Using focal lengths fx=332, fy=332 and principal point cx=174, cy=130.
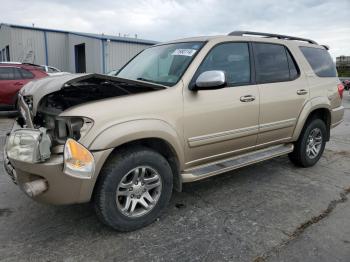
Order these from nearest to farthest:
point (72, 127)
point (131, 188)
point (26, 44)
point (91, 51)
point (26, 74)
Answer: point (72, 127) → point (131, 188) → point (26, 74) → point (91, 51) → point (26, 44)

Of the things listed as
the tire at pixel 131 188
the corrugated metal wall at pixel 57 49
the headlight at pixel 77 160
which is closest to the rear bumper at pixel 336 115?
the tire at pixel 131 188

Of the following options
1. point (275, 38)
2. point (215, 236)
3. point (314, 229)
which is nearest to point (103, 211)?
point (215, 236)

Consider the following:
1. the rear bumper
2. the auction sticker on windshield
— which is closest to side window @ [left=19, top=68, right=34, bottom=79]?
the auction sticker on windshield

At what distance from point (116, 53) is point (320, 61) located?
18.1 meters

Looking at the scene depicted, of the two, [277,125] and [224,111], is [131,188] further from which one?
[277,125]

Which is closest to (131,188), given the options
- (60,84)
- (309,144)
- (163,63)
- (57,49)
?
(60,84)

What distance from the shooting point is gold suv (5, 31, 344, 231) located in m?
2.61

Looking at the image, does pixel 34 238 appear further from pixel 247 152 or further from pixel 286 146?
pixel 286 146

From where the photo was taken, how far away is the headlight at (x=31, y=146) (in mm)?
2500

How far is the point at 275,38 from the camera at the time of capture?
4.48 meters

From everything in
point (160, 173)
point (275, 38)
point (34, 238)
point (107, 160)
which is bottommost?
point (34, 238)

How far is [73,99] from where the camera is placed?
9.96 ft

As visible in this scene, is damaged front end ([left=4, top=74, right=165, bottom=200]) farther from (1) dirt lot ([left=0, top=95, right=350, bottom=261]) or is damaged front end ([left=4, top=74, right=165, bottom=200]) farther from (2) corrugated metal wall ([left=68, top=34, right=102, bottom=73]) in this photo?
(2) corrugated metal wall ([left=68, top=34, right=102, bottom=73])

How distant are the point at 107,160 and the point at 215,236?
1.18 metres
